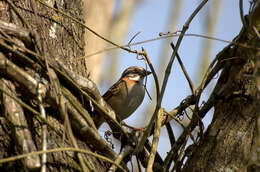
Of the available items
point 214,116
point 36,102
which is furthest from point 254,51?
point 36,102

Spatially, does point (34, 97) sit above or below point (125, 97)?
below

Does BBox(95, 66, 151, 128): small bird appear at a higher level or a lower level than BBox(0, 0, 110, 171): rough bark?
higher

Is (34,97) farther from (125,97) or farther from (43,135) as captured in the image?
(125,97)

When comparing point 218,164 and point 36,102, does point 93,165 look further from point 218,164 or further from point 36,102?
point 218,164

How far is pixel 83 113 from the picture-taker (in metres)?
2.90

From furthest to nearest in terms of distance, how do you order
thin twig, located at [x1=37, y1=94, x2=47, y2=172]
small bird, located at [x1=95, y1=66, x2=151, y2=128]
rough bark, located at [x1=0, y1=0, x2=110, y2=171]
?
small bird, located at [x1=95, y1=66, x2=151, y2=128] < rough bark, located at [x1=0, y1=0, x2=110, y2=171] < thin twig, located at [x1=37, y1=94, x2=47, y2=172]

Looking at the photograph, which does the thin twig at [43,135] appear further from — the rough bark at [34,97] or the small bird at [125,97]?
the small bird at [125,97]

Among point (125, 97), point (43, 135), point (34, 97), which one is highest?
point (125, 97)

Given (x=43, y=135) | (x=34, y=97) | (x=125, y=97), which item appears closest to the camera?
(x=43, y=135)

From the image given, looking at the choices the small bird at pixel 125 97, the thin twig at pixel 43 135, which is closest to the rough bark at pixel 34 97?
the thin twig at pixel 43 135

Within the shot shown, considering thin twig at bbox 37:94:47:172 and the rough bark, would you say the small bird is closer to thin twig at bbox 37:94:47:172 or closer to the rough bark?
the rough bark

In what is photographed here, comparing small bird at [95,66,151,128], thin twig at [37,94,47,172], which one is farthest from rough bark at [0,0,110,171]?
small bird at [95,66,151,128]

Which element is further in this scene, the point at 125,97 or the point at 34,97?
the point at 125,97

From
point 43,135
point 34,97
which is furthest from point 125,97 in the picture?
point 43,135
